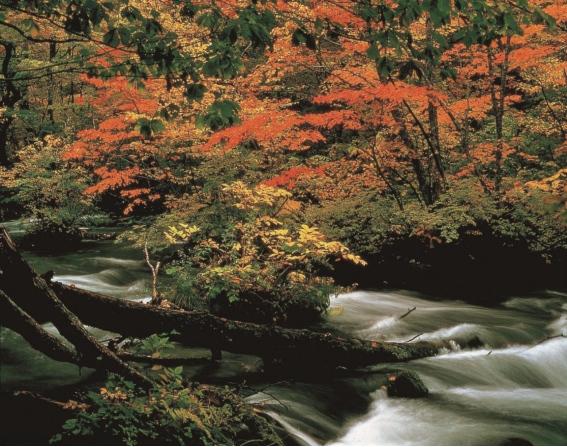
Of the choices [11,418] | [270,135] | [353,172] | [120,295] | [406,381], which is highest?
[270,135]

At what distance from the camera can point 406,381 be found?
258 inches

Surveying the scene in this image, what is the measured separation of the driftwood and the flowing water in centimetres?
31

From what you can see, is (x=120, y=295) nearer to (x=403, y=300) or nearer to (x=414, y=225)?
(x=403, y=300)

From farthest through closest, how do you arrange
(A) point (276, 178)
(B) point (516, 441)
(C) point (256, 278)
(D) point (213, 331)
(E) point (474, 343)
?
(A) point (276, 178) < (E) point (474, 343) < (C) point (256, 278) < (D) point (213, 331) < (B) point (516, 441)

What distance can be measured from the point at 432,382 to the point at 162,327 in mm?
3675

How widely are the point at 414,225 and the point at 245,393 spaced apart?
825 centimetres

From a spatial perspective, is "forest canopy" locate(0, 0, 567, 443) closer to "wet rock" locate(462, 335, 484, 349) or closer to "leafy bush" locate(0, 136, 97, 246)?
"leafy bush" locate(0, 136, 97, 246)

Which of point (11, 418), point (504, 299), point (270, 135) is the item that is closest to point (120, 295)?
point (270, 135)

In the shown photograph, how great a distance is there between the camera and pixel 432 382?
7066 millimetres

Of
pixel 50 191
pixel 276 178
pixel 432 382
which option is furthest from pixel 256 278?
pixel 50 191

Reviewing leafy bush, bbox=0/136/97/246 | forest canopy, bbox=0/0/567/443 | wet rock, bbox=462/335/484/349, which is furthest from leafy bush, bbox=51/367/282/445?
leafy bush, bbox=0/136/97/246

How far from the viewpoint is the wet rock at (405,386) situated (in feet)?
21.2

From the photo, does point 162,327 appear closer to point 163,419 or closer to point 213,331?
point 213,331

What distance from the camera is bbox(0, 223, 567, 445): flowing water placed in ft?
18.4
